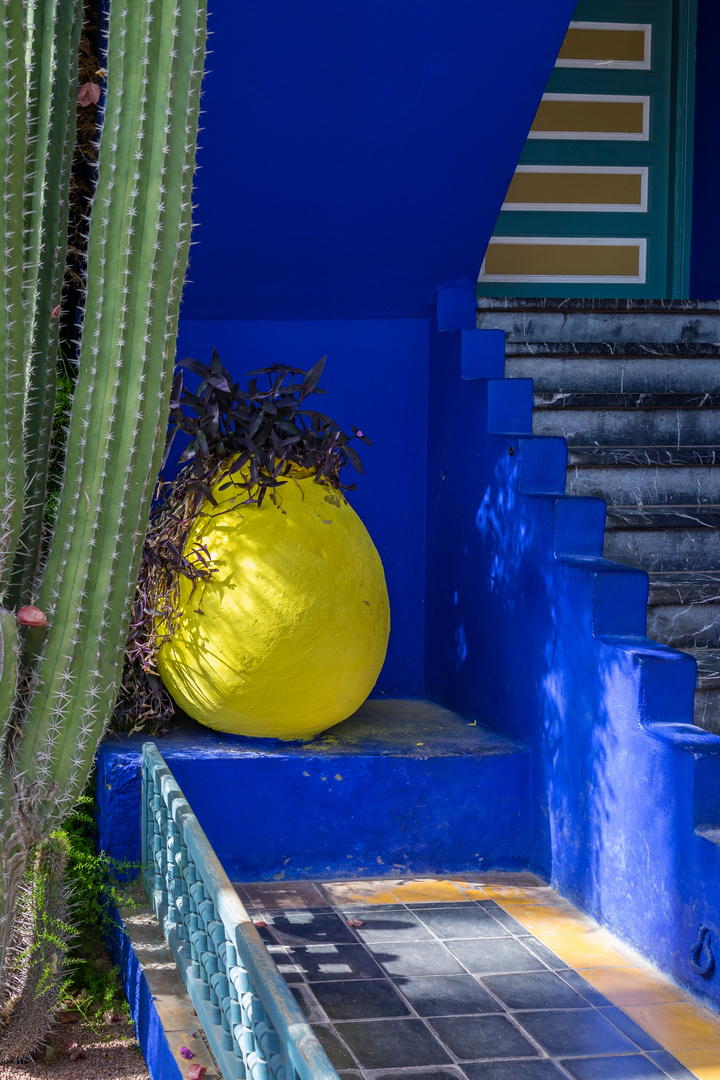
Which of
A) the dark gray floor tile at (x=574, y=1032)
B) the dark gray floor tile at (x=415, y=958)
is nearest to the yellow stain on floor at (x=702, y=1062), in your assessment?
the dark gray floor tile at (x=574, y=1032)

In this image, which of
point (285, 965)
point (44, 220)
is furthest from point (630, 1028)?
point (44, 220)

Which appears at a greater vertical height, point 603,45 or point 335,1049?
point 603,45

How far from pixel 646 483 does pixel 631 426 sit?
1.17 feet

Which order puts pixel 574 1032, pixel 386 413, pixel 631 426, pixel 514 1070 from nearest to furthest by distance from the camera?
pixel 514 1070
pixel 574 1032
pixel 631 426
pixel 386 413

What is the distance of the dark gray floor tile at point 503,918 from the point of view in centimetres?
405

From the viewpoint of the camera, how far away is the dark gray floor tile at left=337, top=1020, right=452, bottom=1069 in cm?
315

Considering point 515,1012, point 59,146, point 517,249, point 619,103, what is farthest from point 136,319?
point 619,103

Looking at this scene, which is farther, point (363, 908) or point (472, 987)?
point (363, 908)

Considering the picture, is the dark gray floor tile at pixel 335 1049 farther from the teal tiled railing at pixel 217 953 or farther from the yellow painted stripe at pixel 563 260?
the yellow painted stripe at pixel 563 260

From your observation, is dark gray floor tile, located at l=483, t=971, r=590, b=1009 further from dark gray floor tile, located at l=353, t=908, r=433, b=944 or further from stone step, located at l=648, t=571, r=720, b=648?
stone step, located at l=648, t=571, r=720, b=648

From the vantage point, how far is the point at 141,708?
4723 millimetres

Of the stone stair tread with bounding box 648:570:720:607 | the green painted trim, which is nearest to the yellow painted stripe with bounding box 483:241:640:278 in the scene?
the green painted trim

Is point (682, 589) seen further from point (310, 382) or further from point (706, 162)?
point (706, 162)

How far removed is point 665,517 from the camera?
4961 mm
